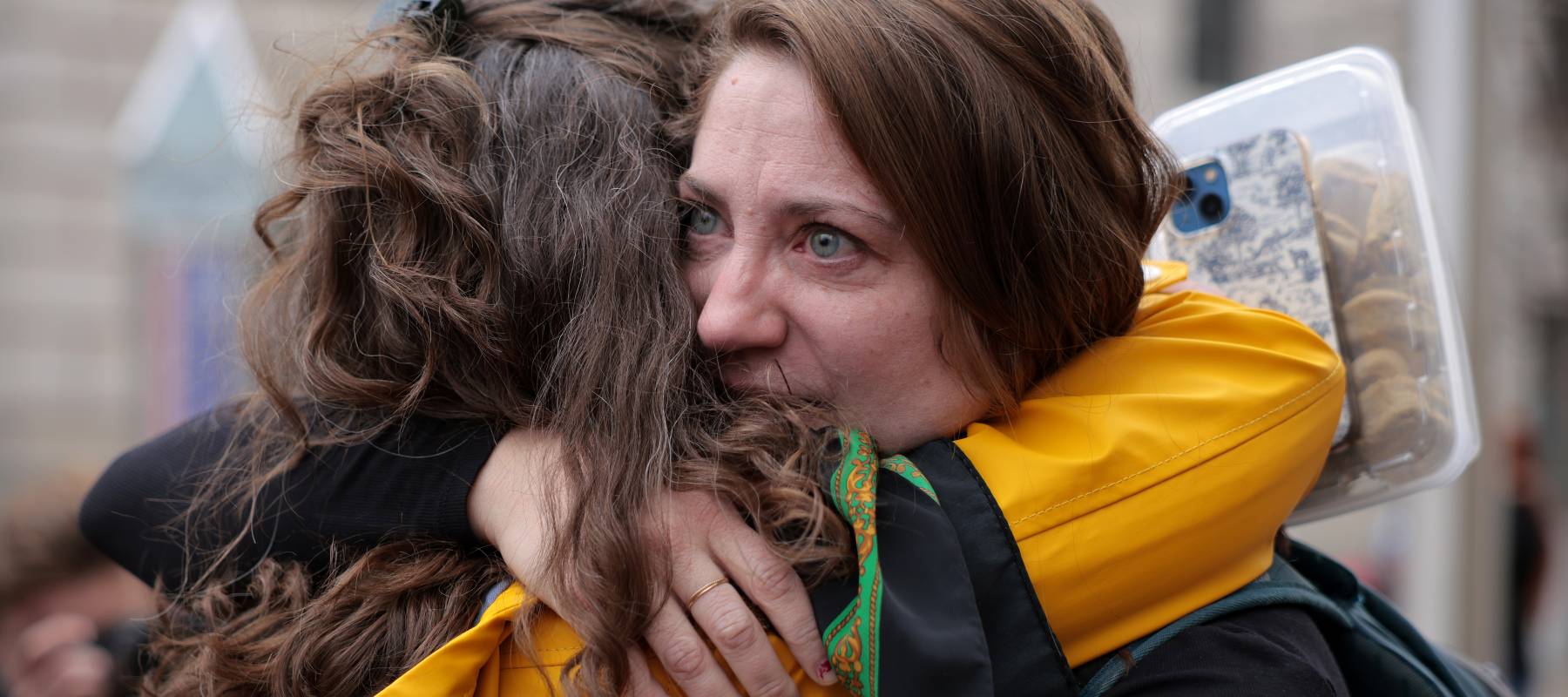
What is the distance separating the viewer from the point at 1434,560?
138 inches

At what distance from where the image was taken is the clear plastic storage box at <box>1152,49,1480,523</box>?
1727 millimetres

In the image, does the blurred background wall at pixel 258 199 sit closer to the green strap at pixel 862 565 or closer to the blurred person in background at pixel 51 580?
the blurred person in background at pixel 51 580

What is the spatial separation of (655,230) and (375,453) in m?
0.49

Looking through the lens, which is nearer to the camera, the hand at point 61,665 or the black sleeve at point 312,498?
the black sleeve at point 312,498

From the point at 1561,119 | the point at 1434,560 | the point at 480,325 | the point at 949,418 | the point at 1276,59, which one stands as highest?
the point at 480,325

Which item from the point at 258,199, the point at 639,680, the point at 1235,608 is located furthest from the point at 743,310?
the point at 258,199

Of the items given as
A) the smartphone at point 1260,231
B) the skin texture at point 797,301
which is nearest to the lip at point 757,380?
the skin texture at point 797,301

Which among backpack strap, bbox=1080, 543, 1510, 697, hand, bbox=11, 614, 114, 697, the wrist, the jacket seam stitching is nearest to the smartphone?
backpack strap, bbox=1080, 543, 1510, 697

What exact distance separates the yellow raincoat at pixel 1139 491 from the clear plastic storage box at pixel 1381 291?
287 mm

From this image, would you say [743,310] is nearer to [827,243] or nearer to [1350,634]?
[827,243]

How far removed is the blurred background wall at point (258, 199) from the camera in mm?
3389

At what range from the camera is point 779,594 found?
1.35 m

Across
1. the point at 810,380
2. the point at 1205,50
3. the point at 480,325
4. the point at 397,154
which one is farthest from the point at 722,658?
the point at 1205,50

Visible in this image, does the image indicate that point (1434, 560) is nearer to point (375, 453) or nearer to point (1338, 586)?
point (1338, 586)
